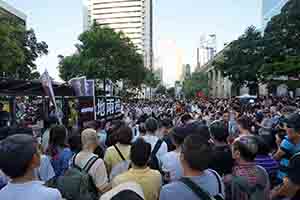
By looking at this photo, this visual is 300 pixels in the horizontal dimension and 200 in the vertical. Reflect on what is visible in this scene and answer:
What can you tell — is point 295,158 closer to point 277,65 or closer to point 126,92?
point 277,65

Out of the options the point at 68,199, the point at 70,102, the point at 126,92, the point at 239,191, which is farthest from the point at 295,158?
the point at 126,92

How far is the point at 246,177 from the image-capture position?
3773mm

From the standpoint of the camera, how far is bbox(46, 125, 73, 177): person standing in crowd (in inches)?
202

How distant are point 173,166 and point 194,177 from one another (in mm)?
1492

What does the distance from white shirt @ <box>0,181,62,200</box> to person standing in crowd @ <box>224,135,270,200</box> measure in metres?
1.58

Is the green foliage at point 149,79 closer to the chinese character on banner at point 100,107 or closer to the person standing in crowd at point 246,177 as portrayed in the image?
the chinese character on banner at point 100,107

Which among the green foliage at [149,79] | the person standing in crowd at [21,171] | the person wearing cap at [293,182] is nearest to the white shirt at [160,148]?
the person wearing cap at [293,182]

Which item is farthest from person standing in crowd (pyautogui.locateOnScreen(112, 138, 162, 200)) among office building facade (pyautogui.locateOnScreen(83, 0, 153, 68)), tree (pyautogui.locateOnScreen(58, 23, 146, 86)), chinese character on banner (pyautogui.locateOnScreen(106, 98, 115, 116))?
office building facade (pyautogui.locateOnScreen(83, 0, 153, 68))

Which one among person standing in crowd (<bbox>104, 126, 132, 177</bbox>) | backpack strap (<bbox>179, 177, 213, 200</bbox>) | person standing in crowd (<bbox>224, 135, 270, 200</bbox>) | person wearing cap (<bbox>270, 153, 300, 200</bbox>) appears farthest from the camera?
person standing in crowd (<bbox>104, 126, 132, 177</bbox>)

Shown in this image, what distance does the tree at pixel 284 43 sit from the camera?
28.6 metres

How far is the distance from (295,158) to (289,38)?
31600 mm

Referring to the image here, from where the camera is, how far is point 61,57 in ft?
164

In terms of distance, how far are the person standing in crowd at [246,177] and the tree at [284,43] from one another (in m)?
24.9

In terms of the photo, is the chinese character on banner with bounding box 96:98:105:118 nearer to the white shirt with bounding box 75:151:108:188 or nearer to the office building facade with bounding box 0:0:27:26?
the white shirt with bounding box 75:151:108:188
